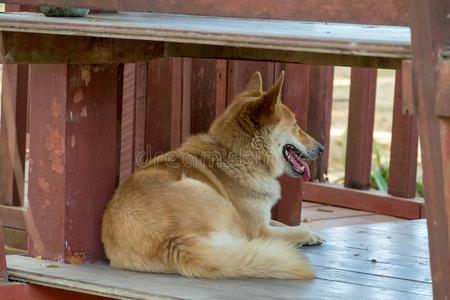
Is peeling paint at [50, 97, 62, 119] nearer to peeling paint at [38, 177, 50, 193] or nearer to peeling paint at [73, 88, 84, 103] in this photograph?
peeling paint at [73, 88, 84, 103]

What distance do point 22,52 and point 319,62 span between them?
126 centimetres

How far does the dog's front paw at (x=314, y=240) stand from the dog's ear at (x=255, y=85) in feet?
2.44

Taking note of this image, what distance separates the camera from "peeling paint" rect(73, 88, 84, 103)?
14.2 feet

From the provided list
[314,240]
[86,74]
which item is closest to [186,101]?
[314,240]

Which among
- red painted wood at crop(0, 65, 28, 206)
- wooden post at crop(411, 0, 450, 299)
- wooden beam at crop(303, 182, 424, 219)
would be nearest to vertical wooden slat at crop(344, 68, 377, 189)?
wooden beam at crop(303, 182, 424, 219)

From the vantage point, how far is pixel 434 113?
306 centimetres

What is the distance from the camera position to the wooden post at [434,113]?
9.99 feet

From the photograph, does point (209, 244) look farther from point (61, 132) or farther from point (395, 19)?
point (395, 19)

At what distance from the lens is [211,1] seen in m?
3.43

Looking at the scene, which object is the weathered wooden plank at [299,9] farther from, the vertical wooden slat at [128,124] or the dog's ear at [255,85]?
the vertical wooden slat at [128,124]

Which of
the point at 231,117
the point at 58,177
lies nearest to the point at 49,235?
the point at 58,177

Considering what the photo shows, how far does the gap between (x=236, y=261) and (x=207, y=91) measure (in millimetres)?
1542

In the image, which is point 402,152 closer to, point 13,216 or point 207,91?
point 207,91

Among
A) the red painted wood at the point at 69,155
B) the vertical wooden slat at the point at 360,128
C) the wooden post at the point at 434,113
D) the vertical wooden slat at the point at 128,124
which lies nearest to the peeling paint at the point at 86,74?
the red painted wood at the point at 69,155
